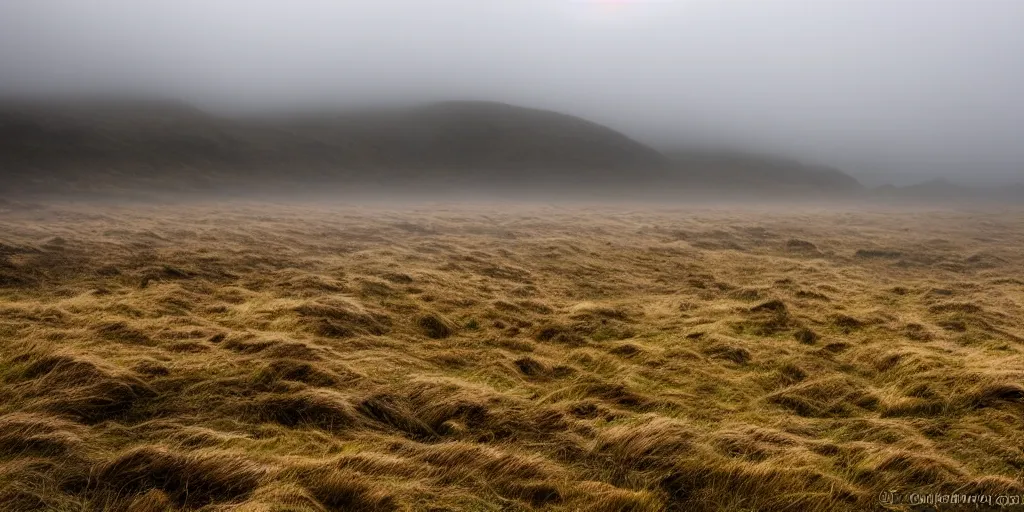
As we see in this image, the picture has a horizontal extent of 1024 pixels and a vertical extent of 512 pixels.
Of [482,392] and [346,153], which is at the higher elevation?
[346,153]

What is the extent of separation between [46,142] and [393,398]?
107 metres

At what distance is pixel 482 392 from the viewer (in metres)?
5.48

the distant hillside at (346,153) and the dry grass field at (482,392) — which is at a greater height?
the distant hillside at (346,153)

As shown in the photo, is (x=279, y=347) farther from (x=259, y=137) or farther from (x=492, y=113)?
(x=492, y=113)

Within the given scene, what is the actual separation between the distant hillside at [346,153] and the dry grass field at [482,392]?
66131 millimetres

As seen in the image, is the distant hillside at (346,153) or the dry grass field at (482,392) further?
the distant hillside at (346,153)

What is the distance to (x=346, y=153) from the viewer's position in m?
126

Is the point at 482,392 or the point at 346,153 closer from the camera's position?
the point at 482,392

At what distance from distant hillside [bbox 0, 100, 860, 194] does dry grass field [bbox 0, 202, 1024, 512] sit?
66131mm

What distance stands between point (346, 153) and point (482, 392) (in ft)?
429

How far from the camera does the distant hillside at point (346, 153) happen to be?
3041 inches

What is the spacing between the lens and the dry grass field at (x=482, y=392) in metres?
3.73

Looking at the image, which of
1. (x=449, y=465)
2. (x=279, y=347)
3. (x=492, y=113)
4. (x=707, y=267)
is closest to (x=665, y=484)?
(x=449, y=465)

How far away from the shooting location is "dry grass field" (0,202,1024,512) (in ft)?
12.2
